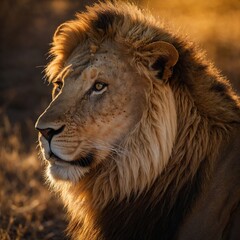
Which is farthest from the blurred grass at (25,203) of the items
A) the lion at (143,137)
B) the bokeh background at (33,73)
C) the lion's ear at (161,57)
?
the lion's ear at (161,57)

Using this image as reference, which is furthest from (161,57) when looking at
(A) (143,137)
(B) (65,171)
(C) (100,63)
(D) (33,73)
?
(D) (33,73)

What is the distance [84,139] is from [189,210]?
0.74 metres

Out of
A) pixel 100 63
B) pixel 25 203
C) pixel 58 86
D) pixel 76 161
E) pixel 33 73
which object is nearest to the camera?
pixel 76 161

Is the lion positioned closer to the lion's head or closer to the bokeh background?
the lion's head

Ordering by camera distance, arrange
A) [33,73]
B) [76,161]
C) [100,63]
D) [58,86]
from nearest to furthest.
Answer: [76,161] < [100,63] < [58,86] < [33,73]

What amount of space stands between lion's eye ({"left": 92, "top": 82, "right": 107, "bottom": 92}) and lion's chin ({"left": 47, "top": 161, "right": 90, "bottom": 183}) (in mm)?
483

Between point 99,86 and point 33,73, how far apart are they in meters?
8.42

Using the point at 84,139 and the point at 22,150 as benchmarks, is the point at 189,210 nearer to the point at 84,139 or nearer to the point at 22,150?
the point at 84,139

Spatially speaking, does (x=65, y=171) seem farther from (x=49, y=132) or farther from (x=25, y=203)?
(x=25, y=203)

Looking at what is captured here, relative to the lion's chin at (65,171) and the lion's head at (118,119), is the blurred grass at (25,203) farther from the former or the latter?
the lion's head at (118,119)

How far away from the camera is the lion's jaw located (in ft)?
11.7

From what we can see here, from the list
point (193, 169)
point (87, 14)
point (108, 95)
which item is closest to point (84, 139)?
point (108, 95)

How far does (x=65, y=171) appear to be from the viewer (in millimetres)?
3566

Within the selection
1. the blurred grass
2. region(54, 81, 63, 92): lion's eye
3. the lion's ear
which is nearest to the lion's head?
the lion's ear
